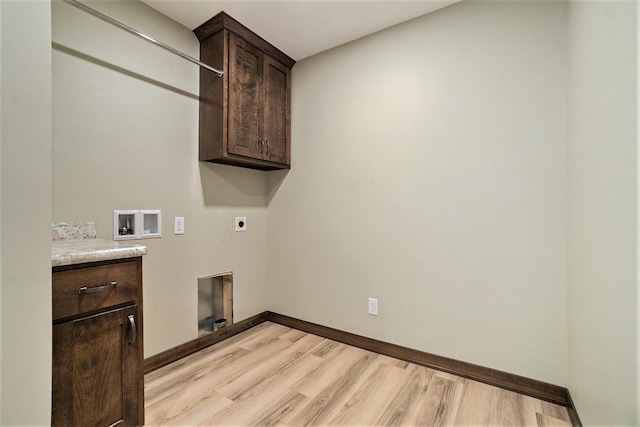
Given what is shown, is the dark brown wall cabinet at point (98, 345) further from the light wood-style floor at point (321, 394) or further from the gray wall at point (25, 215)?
the light wood-style floor at point (321, 394)

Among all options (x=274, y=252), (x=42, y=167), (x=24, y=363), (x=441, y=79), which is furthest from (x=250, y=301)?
(x=441, y=79)

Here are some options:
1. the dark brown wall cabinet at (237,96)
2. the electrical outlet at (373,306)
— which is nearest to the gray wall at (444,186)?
the electrical outlet at (373,306)

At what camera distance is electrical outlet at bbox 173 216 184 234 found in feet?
6.98

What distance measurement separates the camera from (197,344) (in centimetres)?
225

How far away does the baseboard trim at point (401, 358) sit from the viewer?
1.67 meters

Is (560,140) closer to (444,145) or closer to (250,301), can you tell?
(444,145)

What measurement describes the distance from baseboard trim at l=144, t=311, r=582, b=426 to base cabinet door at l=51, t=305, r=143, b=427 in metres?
0.70

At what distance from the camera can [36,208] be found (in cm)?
92

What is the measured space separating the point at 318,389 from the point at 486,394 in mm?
993

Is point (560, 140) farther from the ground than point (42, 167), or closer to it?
farther from the ground

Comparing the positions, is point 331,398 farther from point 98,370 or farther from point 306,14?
point 306,14

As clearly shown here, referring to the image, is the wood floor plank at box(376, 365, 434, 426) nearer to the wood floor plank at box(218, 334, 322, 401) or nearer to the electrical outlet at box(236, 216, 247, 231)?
the wood floor plank at box(218, 334, 322, 401)

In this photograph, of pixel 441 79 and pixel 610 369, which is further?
pixel 441 79

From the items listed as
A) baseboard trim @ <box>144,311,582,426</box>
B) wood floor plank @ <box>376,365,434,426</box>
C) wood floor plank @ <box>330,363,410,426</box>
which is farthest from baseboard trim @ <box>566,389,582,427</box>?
wood floor plank @ <box>330,363,410,426</box>
